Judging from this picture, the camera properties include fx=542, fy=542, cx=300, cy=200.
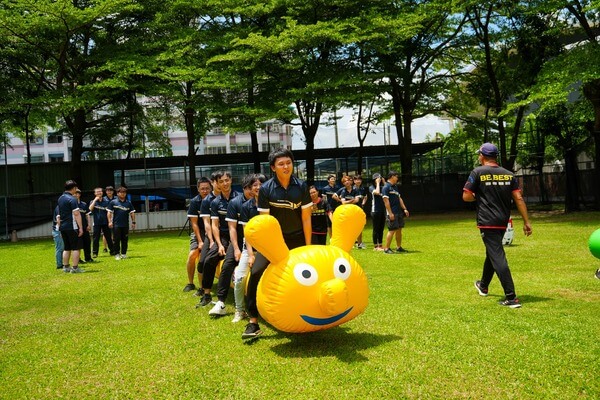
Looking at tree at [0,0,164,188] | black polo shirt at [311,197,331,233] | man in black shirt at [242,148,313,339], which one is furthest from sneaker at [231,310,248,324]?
tree at [0,0,164,188]

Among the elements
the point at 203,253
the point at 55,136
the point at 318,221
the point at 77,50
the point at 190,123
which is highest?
the point at 77,50

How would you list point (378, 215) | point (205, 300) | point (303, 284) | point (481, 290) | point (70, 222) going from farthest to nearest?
1. point (378, 215)
2. point (70, 222)
3. point (205, 300)
4. point (481, 290)
5. point (303, 284)

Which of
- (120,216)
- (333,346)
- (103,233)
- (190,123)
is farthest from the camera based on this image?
(190,123)

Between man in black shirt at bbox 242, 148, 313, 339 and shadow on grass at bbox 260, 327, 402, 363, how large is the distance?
443mm

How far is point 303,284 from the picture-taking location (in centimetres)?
514

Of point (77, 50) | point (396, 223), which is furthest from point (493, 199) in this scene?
point (77, 50)

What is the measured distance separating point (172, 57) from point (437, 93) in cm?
1668

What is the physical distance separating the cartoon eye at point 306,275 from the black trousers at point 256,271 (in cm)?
62

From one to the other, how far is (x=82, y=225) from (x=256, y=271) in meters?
9.87

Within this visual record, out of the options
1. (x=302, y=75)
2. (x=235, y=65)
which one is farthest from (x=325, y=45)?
(x=235, y=65)

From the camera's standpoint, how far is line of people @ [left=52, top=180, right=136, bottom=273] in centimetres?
1250

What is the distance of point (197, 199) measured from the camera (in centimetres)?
905

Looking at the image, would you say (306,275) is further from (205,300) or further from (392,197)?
(392,197)

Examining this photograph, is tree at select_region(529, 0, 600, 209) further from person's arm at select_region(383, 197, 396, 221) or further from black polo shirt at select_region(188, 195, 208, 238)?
black polo shirt at select_region(188, 195, 208, 238)
